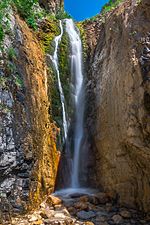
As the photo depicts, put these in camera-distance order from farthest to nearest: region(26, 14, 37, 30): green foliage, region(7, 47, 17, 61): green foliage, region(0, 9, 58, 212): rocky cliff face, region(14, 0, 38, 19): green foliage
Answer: region(26, 14, 37, 30): green foliage < region(14, 0, 38, 19): green foliage < region(7, 47, 17, 61): green foliage < region(0, 9, 58, 212): rocky cliff face

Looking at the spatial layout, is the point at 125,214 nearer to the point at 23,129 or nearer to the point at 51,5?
the point at 23,129

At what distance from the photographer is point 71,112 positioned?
30.6ft

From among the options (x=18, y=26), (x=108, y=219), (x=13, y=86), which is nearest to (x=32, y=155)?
(x=13, y=86)

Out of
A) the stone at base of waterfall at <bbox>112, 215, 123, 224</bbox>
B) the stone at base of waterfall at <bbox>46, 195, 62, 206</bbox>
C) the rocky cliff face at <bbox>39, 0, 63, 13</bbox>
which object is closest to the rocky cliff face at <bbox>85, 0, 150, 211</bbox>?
the stone at base of waterfall at <bbox>112, 215, 123, 224</bbox>

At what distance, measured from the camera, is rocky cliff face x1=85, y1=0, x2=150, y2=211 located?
658 centimetres

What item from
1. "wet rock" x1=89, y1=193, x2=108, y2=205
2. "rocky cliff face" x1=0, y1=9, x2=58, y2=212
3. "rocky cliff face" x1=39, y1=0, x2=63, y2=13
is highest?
"rocky cliff face" x1=39, y1=0, x2=63, y2=13

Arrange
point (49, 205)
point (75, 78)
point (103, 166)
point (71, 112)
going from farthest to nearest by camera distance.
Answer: point (75, 78), point (71, 112), point (103, 166), point (49, 205)

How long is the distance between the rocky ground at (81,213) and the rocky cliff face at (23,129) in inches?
10.5

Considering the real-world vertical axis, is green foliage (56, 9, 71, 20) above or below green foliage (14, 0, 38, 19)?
above

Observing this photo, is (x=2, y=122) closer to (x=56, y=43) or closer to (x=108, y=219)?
(x=108, y=219)

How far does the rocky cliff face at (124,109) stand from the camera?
21.6ft

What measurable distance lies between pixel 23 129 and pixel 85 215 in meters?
2.20

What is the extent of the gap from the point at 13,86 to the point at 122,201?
3.50 metres

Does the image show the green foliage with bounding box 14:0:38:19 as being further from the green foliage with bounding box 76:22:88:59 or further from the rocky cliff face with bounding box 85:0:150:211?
the rocky cliff face with bounding box 85:0:150:211
